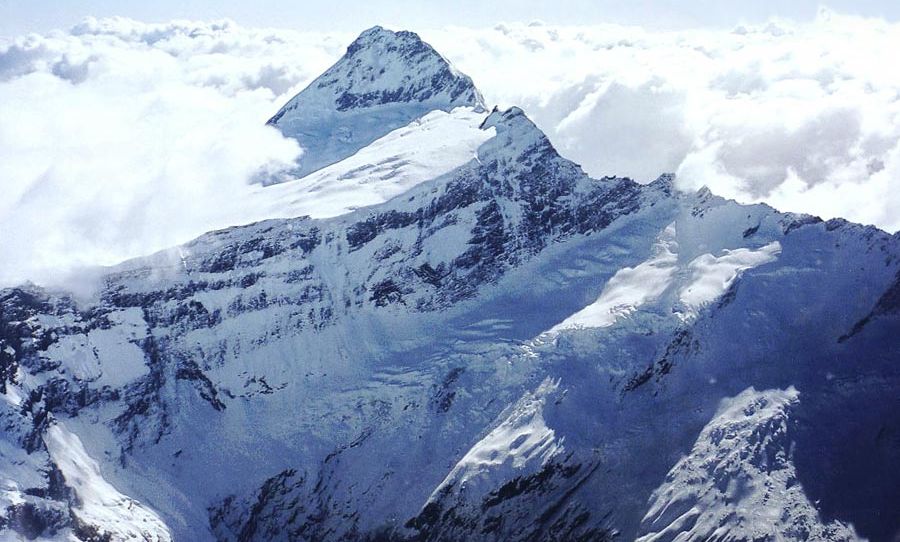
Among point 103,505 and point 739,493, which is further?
point 103,505

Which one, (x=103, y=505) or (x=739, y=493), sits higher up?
(x=103, y=505)

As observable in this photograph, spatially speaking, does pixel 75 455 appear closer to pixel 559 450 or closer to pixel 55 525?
pixel 55 525

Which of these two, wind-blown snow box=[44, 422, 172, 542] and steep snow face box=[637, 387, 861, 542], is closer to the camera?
steep snow face box=[637, 387, 861, 542]

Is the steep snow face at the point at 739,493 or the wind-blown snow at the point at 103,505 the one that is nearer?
the steep snow face at the point at 739,493

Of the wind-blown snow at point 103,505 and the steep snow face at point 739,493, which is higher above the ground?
the wind-blown snow at point 103,505

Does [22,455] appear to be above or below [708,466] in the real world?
above

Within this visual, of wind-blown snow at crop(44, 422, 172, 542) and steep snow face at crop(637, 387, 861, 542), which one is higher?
wind-blown snow at crop(44, 422, 172, 542)

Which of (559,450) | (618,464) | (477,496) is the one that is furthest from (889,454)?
(477,496)

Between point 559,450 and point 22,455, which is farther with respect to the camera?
point 559,450
